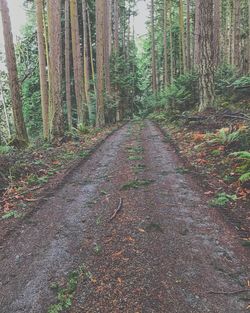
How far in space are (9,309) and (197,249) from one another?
6.97 ft

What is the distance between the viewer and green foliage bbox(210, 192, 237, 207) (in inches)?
207

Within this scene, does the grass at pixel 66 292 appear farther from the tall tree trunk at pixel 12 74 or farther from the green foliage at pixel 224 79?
the green foliage at pixel 224 79

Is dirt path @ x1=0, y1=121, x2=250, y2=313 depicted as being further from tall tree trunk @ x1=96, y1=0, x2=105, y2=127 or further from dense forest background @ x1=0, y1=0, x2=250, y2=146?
tall tree trunk @ x1=96, y1=0, x2=105, y2=127

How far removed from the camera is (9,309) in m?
3.10

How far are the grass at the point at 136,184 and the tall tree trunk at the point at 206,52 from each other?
22.4 ft

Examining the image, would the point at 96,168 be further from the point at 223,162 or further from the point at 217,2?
the point at 217,2

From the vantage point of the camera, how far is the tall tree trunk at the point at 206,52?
11.6 m

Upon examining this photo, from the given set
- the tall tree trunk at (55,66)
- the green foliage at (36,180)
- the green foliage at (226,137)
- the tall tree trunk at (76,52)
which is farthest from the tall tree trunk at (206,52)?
the tall tree trunk at (76,52)

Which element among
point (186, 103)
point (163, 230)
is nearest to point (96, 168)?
point (163, 230)

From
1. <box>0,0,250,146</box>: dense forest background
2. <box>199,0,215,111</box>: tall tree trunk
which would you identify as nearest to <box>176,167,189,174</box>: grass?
<box>0,0,250,146</box>: dense forest background

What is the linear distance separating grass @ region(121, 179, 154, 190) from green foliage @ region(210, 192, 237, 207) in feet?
4.74

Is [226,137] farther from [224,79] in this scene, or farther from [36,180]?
[224,79]

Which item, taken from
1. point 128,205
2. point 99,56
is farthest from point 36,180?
point 99,56

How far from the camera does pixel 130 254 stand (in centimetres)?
388
